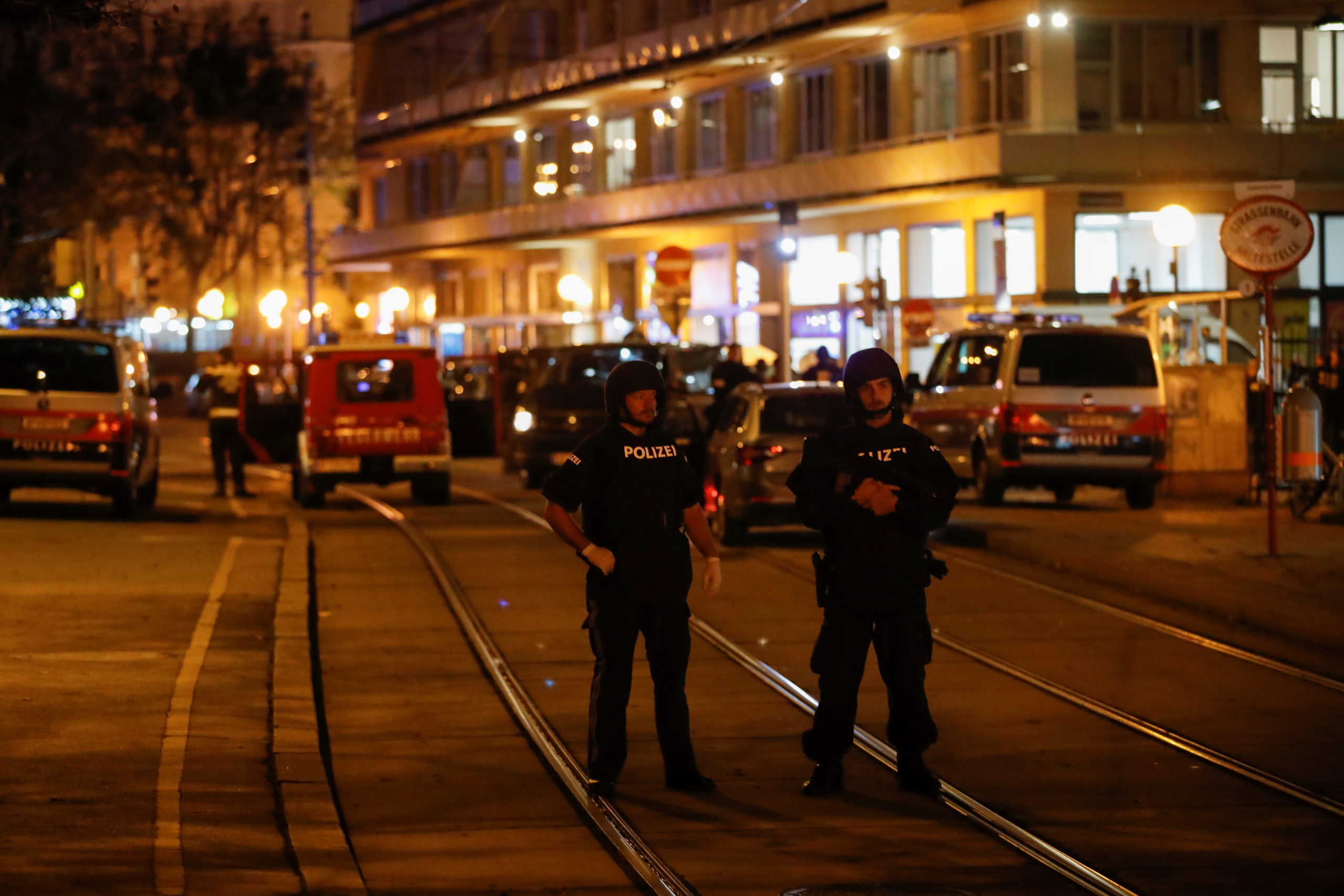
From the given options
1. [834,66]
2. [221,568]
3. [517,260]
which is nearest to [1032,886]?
[221,568]

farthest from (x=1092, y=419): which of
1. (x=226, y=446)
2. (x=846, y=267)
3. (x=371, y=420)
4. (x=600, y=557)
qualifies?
(x=846, y=267)

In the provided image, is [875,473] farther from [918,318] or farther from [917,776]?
[918,318]

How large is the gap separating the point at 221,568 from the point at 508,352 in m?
19.1

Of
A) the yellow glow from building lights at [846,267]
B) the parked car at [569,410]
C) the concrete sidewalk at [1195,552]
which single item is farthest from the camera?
the yellow glow from building lights at [846,267]

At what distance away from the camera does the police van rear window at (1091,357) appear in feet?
69.6

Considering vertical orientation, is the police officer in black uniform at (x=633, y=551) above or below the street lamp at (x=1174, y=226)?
below

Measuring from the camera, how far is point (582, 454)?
7.89m

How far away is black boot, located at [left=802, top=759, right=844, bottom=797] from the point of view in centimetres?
786

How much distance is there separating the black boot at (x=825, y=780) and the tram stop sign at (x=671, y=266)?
Answer: 21.0m

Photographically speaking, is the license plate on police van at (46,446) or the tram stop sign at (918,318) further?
the tram stop sign at (918,318)

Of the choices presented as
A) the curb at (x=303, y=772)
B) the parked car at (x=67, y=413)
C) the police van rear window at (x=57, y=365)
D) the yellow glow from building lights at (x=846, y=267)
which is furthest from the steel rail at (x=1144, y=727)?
the yellow glow from building lights at (x=846, y=267)

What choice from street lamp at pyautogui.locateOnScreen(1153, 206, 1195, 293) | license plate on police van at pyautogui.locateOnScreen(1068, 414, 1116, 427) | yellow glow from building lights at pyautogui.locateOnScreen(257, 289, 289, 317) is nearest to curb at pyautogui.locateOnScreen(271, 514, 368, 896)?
license plate on police van at pyautogui.locateOnScreen(1068, 414, 1116, 427)

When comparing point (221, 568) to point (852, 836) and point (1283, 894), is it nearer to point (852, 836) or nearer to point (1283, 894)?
point (852, 836)

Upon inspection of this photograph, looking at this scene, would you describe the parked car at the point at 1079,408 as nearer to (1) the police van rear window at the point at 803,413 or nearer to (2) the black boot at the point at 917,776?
(1) the police van rear window at the point at 803,413
